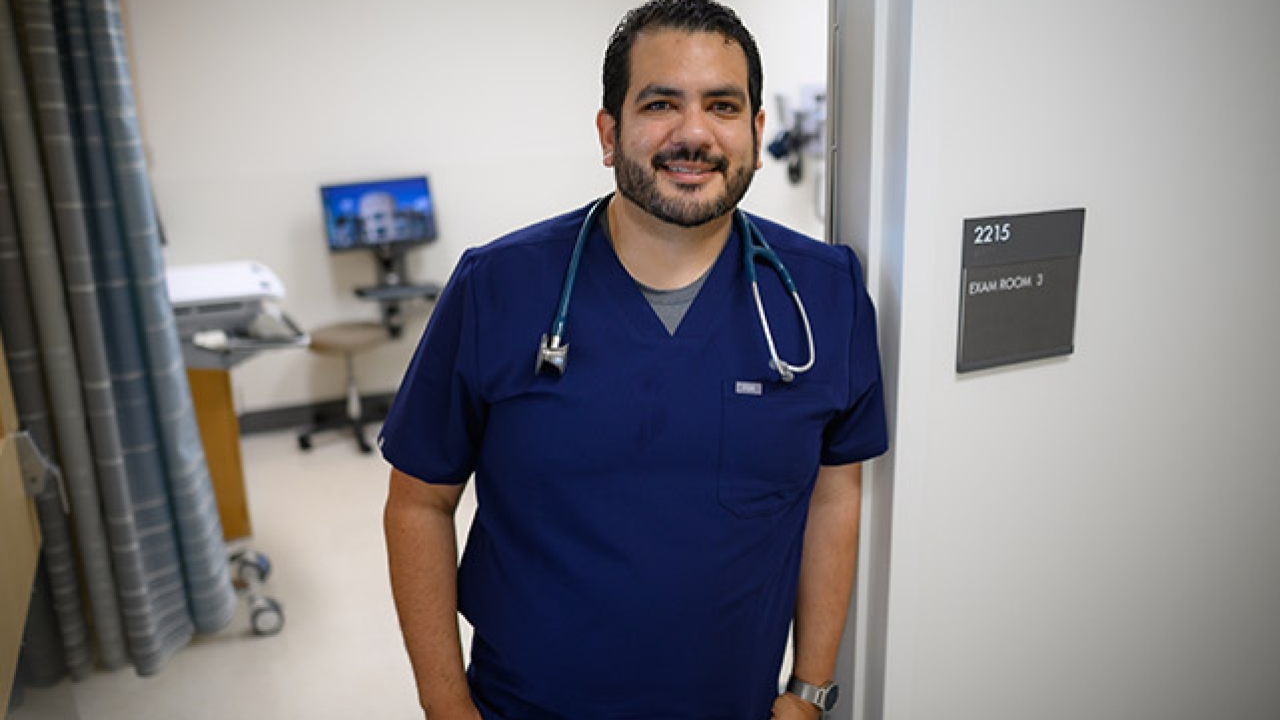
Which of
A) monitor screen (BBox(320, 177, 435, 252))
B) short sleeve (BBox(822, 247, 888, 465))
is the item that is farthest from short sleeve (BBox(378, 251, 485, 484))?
monitor screen (BBox(320, 177, 435, 252))

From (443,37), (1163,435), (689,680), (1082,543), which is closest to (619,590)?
(689,680)

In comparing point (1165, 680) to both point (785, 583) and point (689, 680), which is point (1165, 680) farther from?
point (689, 680)

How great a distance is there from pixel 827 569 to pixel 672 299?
0.38m

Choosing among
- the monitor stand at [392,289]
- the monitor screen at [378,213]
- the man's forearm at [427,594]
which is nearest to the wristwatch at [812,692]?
the man's forearm at [427,594]

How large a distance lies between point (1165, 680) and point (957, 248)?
821 millimetres

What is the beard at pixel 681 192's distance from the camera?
3.01ft

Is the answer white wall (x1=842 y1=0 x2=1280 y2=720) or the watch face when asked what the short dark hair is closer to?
white wall (x1=842 y1=0 x2=1280 y2=720)

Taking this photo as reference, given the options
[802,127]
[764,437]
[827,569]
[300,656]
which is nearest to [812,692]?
[827,569]

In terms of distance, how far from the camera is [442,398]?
1014 mm

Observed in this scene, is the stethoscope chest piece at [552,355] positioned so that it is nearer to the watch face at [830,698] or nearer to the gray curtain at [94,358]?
the watch face at [830,698]

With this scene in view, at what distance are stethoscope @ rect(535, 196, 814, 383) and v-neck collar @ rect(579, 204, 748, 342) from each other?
2 centimetres

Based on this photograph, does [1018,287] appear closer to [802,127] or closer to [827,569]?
[827,569]

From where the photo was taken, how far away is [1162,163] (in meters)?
1.18

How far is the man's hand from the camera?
1.11 metres
